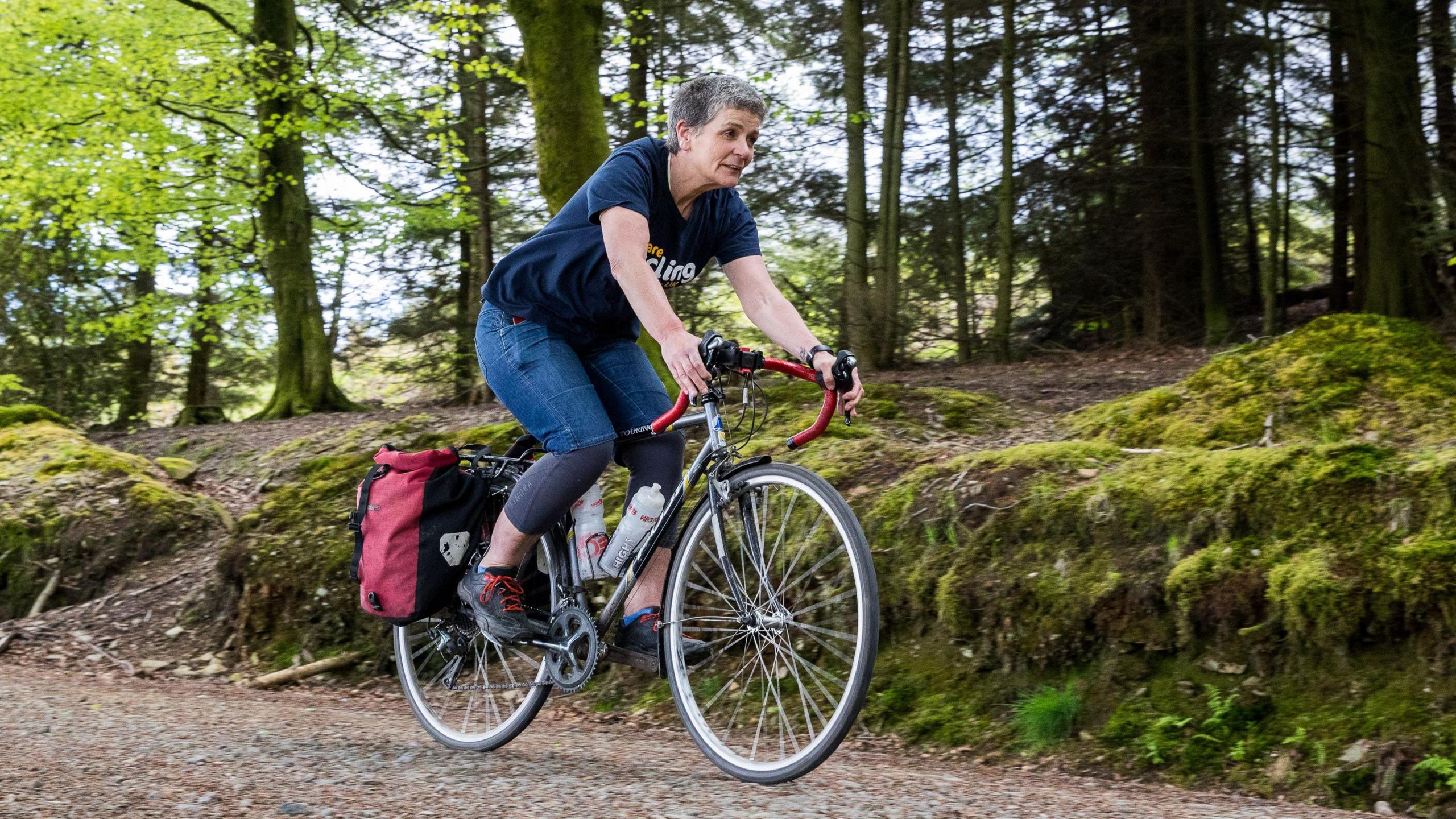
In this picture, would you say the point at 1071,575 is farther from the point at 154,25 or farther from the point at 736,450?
the point at 154,25

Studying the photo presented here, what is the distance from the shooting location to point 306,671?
5.65 meters

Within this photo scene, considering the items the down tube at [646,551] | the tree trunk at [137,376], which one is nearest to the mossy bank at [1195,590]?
the down tube at [646,551]

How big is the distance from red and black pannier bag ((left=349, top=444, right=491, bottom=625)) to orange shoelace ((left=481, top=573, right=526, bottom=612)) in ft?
0.83

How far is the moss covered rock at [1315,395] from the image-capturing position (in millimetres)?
5215

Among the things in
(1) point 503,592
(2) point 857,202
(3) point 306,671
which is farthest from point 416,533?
(2) point 857,202

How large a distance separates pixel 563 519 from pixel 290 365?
42.4ft

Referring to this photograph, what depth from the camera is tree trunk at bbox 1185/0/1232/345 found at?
11.7 metres

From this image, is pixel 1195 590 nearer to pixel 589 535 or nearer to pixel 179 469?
pixel 589 535

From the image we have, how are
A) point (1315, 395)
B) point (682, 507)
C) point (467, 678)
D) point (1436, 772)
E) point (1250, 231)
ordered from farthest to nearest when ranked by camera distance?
point (1250, 231) → point (1315, 395) → point (467, 678) → point (682, 507) → point (1436, 772)

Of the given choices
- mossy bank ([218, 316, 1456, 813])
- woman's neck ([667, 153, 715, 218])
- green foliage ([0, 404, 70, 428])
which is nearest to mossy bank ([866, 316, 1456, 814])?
mossy bank ([218, 316, 1456, 813])

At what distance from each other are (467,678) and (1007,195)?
35.5 ft

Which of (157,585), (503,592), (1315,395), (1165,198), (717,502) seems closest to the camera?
(717,502)

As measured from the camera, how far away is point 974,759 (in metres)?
4.11

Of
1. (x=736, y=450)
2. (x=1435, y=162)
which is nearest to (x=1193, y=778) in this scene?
(x=736, y=450)
